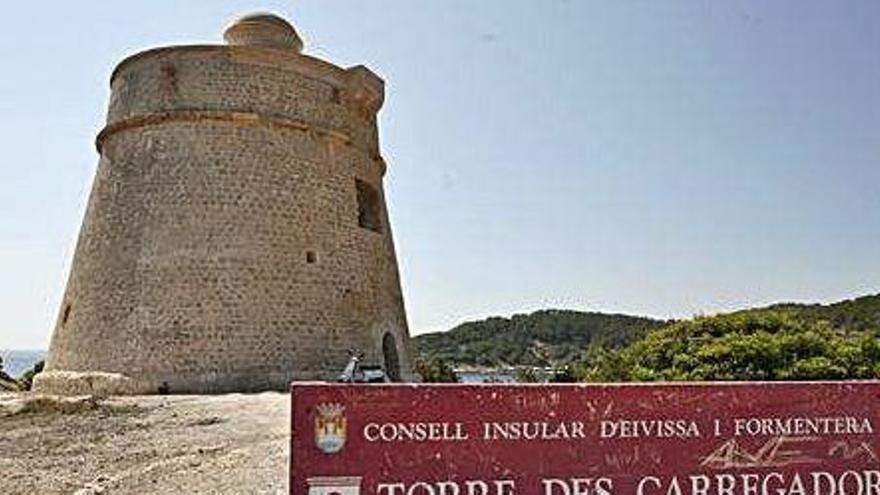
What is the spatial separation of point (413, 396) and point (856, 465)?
2604 millimetres

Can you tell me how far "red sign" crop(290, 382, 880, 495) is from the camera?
4.10m

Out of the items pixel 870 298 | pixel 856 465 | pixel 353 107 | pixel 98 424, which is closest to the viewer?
pixel 856 465

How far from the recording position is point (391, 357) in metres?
18.5

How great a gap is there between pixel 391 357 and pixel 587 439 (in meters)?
14.4

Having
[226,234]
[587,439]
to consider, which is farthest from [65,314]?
[587,439]

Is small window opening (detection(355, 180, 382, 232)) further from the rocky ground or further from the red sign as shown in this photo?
the red sign

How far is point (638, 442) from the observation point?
A: 4.43 m

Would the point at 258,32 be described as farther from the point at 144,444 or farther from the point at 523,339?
the point at 523,339

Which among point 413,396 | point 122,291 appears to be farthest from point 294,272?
point 413,396

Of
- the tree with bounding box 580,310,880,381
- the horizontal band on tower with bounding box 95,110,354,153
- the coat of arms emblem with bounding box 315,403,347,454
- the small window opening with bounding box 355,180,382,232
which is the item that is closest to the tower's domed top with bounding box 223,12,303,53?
the horizontal band on tower with bounding box 95,110,354,153

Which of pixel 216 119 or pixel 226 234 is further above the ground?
pixel 216 119

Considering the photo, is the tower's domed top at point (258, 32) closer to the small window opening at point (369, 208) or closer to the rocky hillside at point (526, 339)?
the small window opening at point (369, 208)

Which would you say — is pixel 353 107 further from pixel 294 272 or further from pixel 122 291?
pixel 122 291
